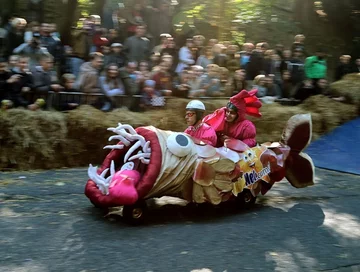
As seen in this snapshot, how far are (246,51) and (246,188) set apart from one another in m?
5.69

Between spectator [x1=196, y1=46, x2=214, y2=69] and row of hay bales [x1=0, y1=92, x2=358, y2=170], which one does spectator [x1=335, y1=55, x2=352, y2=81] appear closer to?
row of hay bales [x1=0, y1=92, x2=358, y2=170]

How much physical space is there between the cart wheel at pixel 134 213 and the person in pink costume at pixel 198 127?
1.16 m

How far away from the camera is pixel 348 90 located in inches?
525

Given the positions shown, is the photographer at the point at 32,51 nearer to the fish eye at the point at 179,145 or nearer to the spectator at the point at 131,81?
the spectator at the point at 131,81

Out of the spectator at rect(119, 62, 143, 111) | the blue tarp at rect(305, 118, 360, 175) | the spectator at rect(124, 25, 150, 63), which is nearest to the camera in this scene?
the spectator at rect(119, 62, 143, 111)

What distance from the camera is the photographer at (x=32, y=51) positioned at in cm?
996

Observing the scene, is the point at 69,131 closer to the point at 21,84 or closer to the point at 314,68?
the point at 21,84

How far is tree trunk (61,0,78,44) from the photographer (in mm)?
12570

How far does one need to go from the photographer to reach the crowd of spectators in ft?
0.06

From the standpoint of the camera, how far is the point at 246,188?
294 inches

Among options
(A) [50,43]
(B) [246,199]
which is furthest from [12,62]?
(B) [246,199]

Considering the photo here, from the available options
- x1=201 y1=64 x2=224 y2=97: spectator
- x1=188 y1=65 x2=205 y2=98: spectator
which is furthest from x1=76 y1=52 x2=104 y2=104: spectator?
x1=201 y1=64 x2=224 y2=97: spectator

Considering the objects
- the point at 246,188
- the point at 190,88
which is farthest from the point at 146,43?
the point at 246,188

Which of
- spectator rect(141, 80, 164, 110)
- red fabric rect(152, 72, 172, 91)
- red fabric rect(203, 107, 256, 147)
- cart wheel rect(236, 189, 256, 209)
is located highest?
red fabric rect(203, 107, 256, 147)
